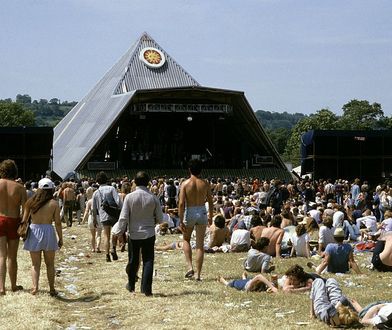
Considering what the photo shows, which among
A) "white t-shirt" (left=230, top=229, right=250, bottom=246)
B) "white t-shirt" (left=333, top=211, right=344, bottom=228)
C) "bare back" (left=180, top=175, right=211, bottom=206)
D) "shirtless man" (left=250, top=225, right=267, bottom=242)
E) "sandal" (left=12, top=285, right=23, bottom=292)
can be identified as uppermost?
"bare back" (left=180, top=175, right=211, bottom=206)

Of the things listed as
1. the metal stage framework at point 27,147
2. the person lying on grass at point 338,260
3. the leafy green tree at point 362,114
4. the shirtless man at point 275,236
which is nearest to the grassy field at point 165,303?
the person lying on grass at point 338,260

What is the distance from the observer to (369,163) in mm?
43281

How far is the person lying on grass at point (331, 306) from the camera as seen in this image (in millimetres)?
8234

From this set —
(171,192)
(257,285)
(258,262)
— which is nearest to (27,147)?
(171,192)

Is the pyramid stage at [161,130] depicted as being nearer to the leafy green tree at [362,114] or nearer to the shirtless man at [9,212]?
the shirtless man at [9,212]

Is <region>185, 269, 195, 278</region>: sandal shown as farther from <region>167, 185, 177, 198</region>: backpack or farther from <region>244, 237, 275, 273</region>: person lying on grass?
<region>167, 185, 177, 198</region>: backpack

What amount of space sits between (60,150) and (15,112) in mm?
55633

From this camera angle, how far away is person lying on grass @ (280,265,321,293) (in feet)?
34.3

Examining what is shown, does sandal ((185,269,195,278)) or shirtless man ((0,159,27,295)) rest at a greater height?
shirtless man ((0,159,27,295))

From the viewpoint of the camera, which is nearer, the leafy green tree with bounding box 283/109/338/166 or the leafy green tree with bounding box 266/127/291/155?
the leafy green tree with bounding box 283/109/338/166

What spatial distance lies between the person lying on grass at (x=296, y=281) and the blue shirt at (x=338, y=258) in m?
2.52

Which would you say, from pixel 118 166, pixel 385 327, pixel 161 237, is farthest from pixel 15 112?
pixel 385 327

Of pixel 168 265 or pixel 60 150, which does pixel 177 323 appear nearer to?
pixel 168 265

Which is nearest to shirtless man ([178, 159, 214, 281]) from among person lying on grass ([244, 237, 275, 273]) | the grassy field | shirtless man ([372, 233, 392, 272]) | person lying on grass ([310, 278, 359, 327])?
the grassy field
